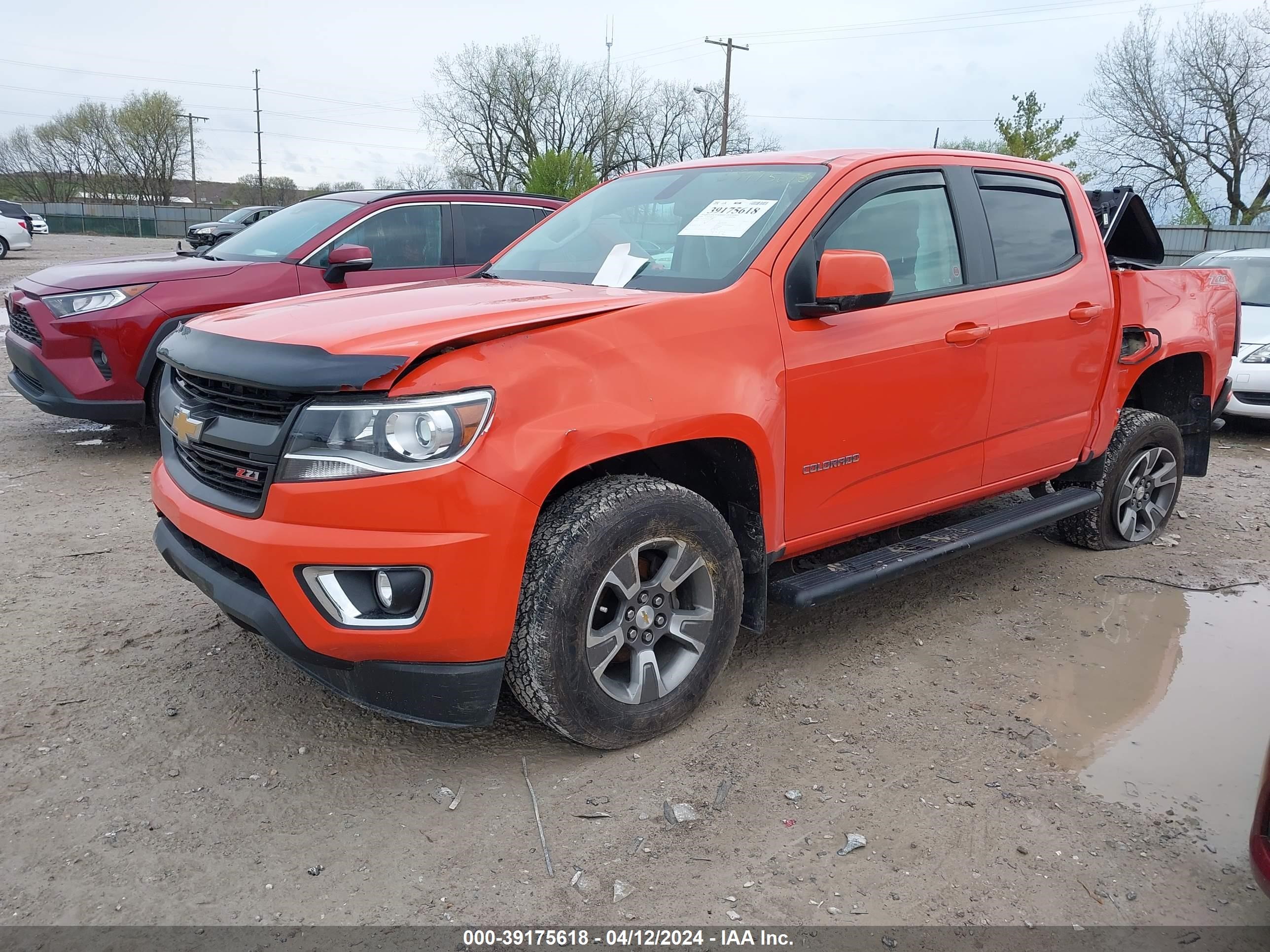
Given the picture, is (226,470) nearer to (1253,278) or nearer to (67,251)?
(1253,278)

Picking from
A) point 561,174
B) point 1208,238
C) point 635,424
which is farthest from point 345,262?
point 561,174

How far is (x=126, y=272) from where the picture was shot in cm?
615

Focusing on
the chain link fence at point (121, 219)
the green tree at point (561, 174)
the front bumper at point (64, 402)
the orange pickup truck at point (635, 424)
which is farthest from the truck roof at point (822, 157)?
the chain link fence at point (121, 219)

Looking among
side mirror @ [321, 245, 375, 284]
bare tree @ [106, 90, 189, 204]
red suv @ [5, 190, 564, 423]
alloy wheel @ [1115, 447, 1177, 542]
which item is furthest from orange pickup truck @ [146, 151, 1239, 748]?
bare tree @ [106, 90, 189, 204]

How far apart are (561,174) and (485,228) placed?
3031cm

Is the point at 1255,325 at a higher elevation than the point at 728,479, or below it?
higher

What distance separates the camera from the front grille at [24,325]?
6062mm

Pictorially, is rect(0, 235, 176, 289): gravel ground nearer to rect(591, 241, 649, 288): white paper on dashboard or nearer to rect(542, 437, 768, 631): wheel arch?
rect(591, 241, 649, 288): white paper on dashboard

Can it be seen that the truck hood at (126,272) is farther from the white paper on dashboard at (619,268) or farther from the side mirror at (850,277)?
the side mirror at (850,277)

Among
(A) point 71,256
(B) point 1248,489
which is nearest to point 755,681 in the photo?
(B) point 1248,489

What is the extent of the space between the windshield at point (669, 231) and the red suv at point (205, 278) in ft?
6.72

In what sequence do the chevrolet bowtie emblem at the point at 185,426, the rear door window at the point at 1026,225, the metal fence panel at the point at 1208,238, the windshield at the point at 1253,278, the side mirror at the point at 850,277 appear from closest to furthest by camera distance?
the chevrolet bowtie emblem at the point at 185,426, the side mirror at the point at 850,277, the rear door window at the point at 1026,225, the windshield at the point at 1253,278, the metal fence panel at the point at 1208,238

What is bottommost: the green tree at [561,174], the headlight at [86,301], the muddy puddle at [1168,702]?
the muddy puddle at [1168,702]

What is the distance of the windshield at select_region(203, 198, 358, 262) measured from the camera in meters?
6.64
